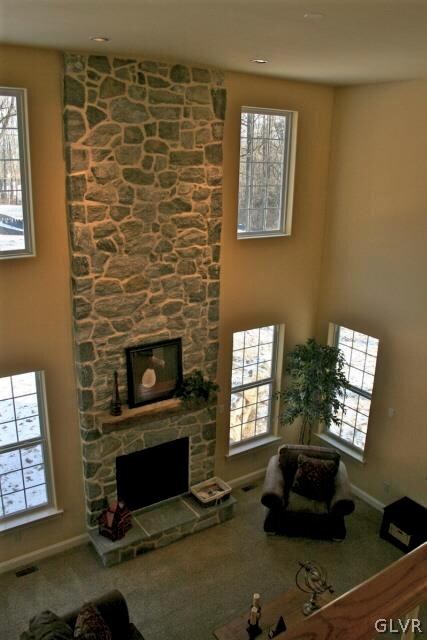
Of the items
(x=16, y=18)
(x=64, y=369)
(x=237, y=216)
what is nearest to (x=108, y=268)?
(x=64, y=369)

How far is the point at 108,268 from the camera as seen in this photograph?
18.0ft

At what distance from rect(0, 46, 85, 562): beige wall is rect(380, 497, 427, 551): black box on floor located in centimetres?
356

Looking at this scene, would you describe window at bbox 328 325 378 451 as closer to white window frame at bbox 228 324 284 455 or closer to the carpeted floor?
white window frame at bbox 228 324 284 455

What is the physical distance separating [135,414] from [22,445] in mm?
1211

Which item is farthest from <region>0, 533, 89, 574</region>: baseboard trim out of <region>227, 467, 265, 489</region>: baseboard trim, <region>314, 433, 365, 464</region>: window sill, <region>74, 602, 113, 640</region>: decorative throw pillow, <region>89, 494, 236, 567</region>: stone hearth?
<region>314, 433, 365, 464</region>: window sill

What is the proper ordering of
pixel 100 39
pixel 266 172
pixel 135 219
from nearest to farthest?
pixel 100 39 → pixel 135 219 → pixel 266 172

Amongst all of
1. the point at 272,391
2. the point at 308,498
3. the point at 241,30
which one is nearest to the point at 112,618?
the point at 308,498

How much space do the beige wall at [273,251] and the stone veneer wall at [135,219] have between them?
0.25 metres

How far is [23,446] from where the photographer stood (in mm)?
5676

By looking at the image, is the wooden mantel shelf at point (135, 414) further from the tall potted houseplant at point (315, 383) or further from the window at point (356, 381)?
the window at point (356, 381)

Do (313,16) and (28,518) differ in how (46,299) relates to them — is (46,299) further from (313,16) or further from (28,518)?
(313,16)

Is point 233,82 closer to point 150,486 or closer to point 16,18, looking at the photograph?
point 16,18

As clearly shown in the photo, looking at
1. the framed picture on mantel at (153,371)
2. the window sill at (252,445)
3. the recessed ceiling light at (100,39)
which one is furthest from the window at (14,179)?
the window sill at (252,445)

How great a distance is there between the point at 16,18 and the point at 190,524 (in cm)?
530
